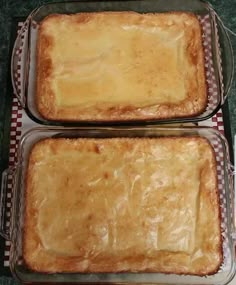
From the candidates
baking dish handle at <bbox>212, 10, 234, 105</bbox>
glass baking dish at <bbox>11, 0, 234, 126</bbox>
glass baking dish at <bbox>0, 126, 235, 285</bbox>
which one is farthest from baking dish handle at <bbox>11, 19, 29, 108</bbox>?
baking dish handle at <bbox>212, 10, 234, 105</bbox>

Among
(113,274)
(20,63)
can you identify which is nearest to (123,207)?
(113,274)

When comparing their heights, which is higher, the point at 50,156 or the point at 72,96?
the point at 72,96

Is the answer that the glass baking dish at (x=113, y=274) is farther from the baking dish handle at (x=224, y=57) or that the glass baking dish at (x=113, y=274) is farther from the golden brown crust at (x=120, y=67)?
the baking dish handle at (x=224, y=57)

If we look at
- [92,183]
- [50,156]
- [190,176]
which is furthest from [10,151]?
[190,176]

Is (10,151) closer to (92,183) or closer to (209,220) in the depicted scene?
(92,183)

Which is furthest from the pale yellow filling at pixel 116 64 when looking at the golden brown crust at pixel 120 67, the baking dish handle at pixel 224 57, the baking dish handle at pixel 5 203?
the baking dish handle at pixel 5 203

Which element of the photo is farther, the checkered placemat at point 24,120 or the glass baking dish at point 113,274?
the checkered placemat at point 24,120

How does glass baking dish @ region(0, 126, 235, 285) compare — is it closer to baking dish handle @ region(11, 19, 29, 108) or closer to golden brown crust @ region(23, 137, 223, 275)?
Answer: golden brown crust @ region(23, 137, 223, 275)
